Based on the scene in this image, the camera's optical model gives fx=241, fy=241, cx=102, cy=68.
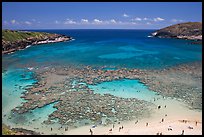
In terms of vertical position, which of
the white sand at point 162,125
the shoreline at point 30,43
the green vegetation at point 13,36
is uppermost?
the green vegetation at point 13,36

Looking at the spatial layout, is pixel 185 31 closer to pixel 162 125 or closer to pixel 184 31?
pixel 184 31

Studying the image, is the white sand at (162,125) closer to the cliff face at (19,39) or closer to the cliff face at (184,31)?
the cliff face at (19,39)

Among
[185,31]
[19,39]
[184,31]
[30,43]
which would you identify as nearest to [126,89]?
Answer: [19,39]

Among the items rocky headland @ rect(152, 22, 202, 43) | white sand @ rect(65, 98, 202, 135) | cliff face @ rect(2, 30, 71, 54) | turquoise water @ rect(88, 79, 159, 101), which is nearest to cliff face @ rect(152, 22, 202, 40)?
rocky headland @ rect(152, 22, 202, 43)

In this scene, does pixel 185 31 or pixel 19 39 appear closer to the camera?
pixel 19 39

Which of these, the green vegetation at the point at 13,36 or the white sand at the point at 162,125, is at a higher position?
the green vegetation at the point at 13,36

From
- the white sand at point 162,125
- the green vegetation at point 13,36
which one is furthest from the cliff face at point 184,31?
the white sand at point 162,125
